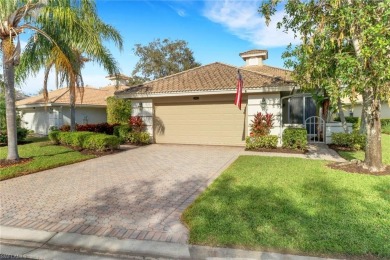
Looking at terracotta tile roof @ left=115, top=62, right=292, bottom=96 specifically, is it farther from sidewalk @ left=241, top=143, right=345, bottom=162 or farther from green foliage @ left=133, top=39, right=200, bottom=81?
green foliage @ left=133, top=39, right=200, bottom=81

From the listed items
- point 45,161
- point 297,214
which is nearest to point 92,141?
point 45,161

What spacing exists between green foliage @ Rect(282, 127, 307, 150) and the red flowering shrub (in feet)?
25.5

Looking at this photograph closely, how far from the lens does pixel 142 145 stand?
45.6 ft

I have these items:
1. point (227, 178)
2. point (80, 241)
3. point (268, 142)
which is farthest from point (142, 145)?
point (80, 241)

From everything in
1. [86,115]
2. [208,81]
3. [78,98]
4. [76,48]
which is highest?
[76,48]

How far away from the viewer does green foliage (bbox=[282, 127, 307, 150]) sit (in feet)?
35.6

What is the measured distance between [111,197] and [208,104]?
887 cm

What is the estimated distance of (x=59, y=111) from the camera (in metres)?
20.1

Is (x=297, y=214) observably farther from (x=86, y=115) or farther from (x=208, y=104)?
(x=86, y=115)

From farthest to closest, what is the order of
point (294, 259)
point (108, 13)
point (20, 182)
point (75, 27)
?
point (108, 13), point (75, 27), point (20, 182), point (294, 259)

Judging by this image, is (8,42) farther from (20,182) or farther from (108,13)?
(108,13)

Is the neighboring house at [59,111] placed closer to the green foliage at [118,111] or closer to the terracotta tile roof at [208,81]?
the green foliage at [118,111]

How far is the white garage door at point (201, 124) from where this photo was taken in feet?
42.9

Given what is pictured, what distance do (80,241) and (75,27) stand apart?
26.3 ft
